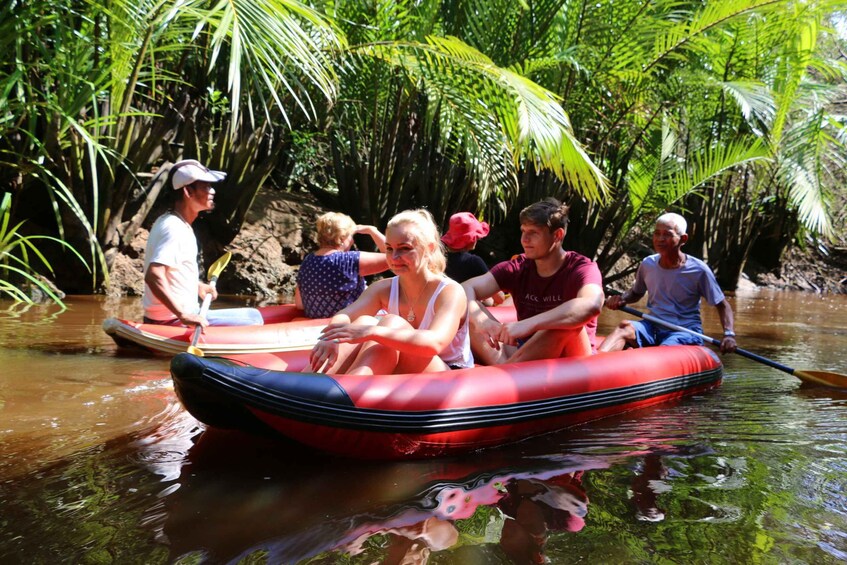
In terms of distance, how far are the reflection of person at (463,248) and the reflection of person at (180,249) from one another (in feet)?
5.73

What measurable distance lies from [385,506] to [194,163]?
118 inches

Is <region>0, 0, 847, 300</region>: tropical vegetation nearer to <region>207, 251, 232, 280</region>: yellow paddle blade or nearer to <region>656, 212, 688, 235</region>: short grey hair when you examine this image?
<region>207, 251, 232, 280</region>: yellow paddle blade

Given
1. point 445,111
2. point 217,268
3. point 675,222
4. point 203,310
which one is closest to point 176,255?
point 203,310

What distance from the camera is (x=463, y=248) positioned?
5926mm

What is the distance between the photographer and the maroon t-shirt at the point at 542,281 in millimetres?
4230

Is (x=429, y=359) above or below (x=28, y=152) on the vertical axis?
below

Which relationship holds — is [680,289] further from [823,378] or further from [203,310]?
[203,310]

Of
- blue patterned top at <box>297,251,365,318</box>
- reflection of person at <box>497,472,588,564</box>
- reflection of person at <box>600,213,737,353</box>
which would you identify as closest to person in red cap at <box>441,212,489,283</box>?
blue patterned top at <box>297,251,365,318</box>

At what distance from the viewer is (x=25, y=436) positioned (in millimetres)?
3314

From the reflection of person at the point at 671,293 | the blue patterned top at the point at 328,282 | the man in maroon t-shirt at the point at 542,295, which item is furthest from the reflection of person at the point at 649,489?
the blue patterned top at the point at 328,282

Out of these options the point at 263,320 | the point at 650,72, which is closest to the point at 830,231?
the point at 650,72

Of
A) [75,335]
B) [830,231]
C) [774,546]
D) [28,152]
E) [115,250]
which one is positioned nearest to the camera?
[774,546]

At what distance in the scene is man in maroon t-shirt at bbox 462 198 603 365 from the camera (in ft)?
13.1

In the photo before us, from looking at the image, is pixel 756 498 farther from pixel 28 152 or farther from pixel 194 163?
pixel 28 152
